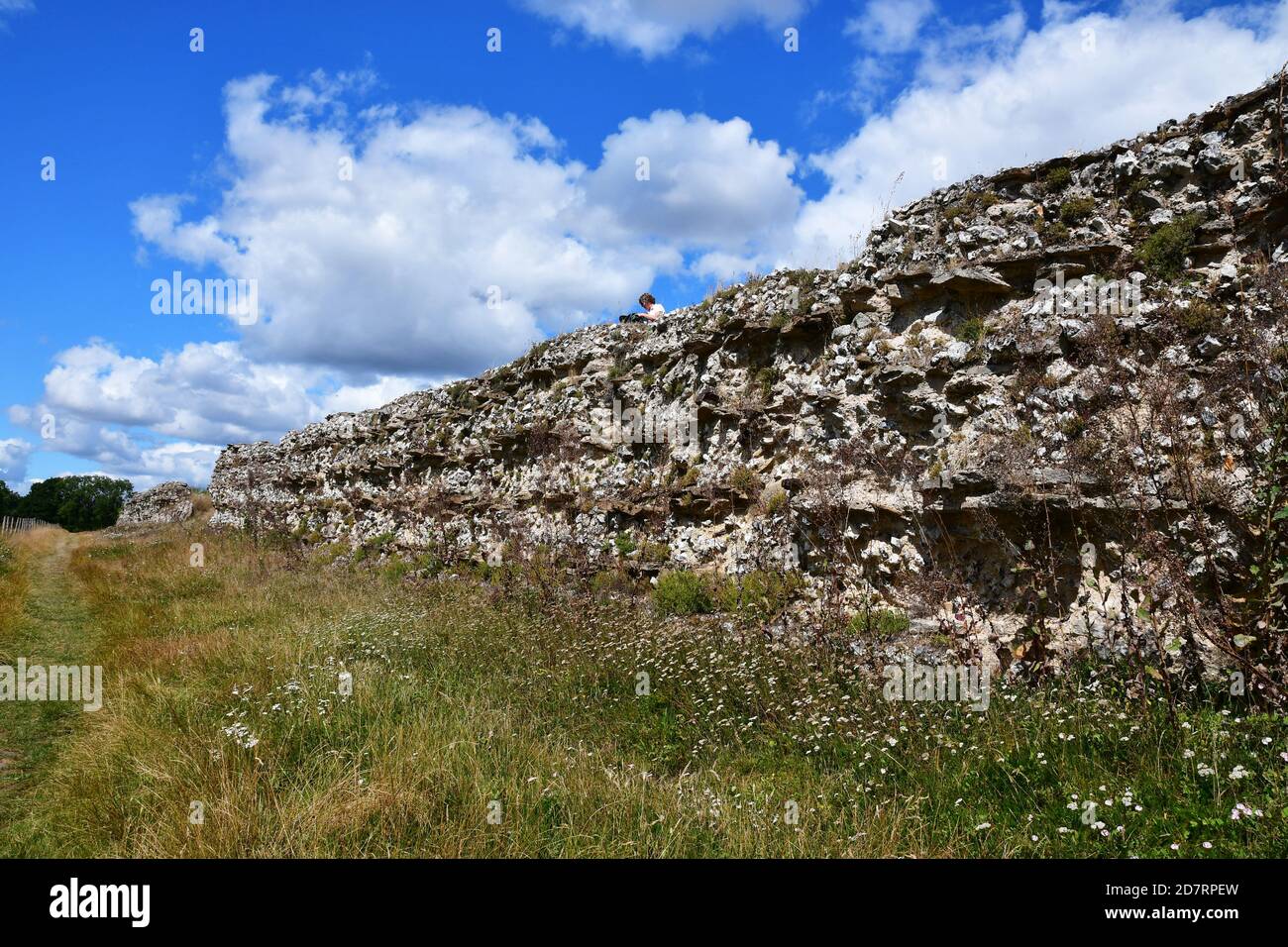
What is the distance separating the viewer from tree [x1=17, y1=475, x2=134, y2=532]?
8581 centimetres

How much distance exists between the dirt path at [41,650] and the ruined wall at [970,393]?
7.62 metres

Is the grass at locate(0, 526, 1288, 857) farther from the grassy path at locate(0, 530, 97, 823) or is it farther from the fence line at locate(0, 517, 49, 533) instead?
the fence line at locate(0, 517, 49, 533)

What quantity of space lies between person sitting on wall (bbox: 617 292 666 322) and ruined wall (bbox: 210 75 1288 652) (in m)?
0.71

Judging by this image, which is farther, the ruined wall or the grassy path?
the ruined wall

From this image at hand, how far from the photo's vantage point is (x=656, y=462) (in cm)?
1334

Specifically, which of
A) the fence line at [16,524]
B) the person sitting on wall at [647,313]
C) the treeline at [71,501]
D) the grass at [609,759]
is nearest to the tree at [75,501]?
the treeline at [71,501]

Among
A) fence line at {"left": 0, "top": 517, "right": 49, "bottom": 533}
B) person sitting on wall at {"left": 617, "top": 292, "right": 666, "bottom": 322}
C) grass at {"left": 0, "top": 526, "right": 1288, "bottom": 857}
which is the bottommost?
grass at {"left": 0, "top": 526, "right": 1288, "bottom": 857}

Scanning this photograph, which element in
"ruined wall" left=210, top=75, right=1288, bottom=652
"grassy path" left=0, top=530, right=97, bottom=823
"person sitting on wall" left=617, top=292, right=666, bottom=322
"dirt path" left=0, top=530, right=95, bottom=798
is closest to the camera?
"grassy path" left=0, top=530, right=97, bottom=823

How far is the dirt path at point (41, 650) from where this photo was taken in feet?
22.0

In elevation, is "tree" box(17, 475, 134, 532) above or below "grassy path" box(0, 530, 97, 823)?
above

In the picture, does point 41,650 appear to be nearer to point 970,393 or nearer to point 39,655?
point 39,655

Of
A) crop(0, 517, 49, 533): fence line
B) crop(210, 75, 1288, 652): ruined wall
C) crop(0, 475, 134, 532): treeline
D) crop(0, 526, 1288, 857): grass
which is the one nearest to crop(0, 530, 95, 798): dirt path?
crop(0, 526, 1288, 857): grass

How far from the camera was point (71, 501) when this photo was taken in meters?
89.4

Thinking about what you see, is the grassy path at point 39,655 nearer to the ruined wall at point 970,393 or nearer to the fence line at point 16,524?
the ruined wall at point 970,393
